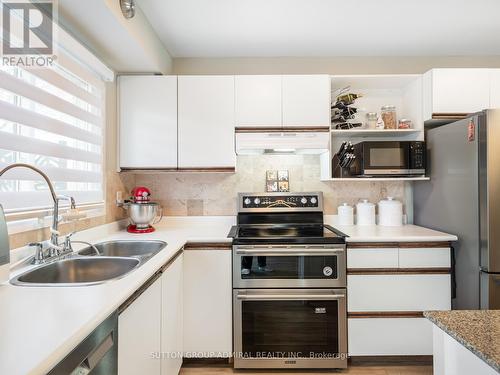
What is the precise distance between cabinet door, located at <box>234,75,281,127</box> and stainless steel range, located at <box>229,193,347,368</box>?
0.93m

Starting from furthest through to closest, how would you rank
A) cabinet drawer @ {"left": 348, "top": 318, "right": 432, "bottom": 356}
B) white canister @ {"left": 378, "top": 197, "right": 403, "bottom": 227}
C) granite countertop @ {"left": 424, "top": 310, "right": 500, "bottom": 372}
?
white canister @ {"left": 378, "top": 197, "right": 403, "bottom": 227}, cabinet drawer @ {"left": 348, "top": 318, "right": 432, "bottom": 356}, granite countertop @ {"left": 424, "top": 310, "right": 500, "bottom": 372}

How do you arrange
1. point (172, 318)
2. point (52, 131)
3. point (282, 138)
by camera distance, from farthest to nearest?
point (282, 138) < point (172, 318) < point (52, 131)

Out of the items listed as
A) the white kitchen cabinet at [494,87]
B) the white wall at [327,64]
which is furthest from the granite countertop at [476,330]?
the white wall at [327,64]

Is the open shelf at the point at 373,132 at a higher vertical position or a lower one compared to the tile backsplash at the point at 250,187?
higher

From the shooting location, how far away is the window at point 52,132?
1354 millimetres

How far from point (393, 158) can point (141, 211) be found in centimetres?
193

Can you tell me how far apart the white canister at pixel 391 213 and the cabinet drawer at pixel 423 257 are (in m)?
0.45

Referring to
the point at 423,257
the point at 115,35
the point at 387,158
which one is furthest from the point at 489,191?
the point at 115,35

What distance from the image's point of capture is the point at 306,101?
235cm

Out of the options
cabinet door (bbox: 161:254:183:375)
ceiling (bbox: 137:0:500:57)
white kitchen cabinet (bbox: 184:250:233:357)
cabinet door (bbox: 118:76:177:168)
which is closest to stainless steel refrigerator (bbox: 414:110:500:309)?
ceiling (bbox: 137:0:500:57)

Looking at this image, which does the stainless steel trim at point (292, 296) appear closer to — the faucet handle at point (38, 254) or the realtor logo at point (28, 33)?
the faucet handle at point (38, 254)

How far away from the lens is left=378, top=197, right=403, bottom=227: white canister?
245cm

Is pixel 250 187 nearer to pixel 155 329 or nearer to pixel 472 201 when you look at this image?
pixel 155 329

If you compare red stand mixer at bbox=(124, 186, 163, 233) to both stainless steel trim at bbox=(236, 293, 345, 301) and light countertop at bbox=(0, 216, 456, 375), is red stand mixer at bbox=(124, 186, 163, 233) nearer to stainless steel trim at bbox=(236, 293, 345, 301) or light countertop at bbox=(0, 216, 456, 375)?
light countertop at bbox=(0, 216, 456, 375)
